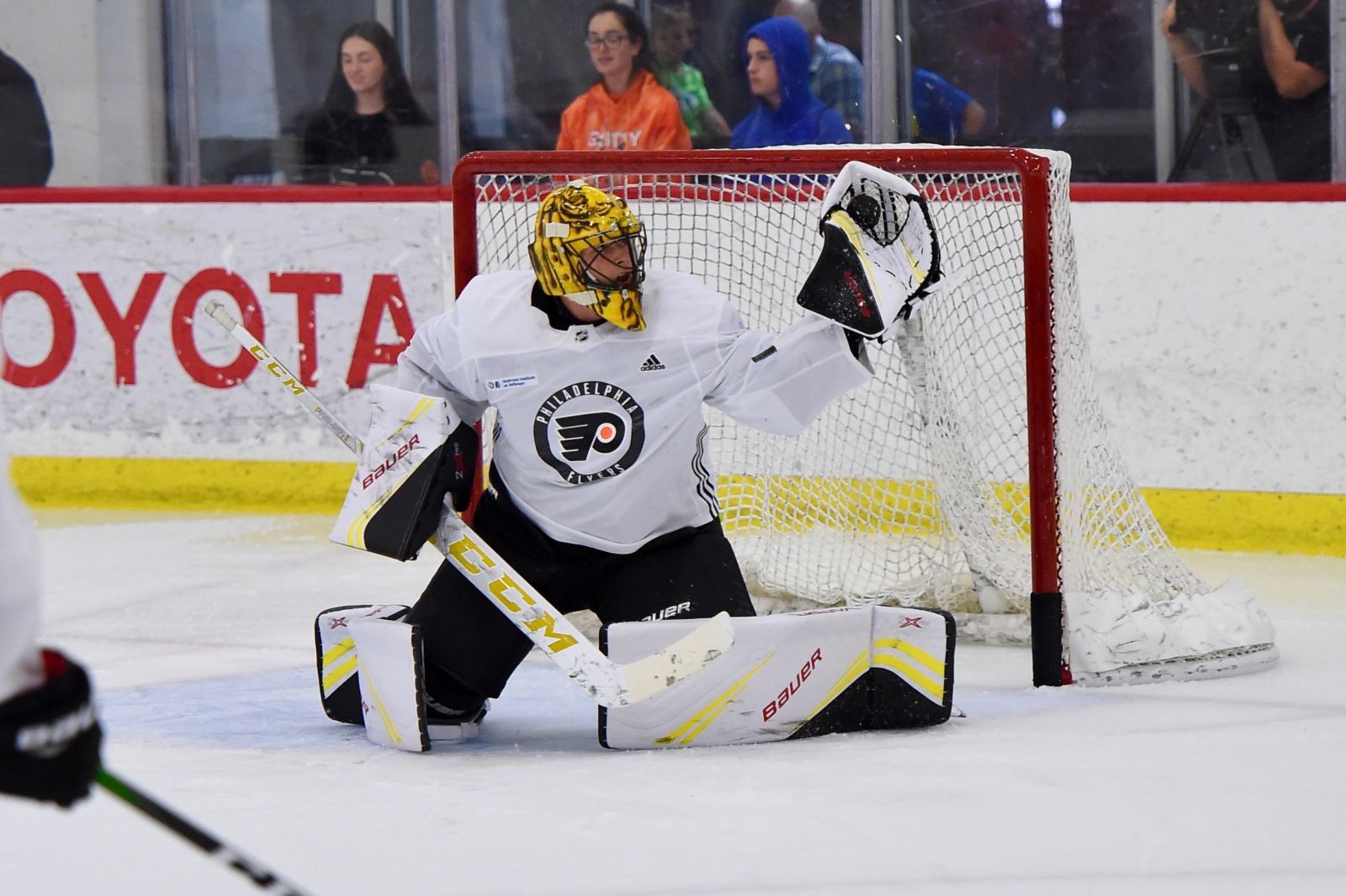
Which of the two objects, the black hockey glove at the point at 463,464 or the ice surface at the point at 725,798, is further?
the black hockey glove at the point at 463,464

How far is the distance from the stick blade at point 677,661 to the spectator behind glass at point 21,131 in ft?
10.9

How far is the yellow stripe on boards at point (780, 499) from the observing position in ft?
11.1

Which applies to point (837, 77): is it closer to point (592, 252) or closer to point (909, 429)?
point (909, 429)

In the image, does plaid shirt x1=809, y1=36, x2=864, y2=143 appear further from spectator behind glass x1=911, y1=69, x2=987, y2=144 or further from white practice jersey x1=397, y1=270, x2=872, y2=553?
white practice jersey x1=397, y1=270, x2=872, y2=553

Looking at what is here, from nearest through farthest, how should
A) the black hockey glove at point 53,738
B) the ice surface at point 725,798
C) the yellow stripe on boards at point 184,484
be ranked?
the black hockey glove at point 53,738 < the ice surface at point 725,798 < the yellow stripe on boards at point 184,484

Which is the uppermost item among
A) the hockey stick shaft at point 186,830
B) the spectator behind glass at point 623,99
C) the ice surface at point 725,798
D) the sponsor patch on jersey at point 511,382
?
the spectator behind glass at point 623,99

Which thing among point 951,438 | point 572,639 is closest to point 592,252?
point 572,639

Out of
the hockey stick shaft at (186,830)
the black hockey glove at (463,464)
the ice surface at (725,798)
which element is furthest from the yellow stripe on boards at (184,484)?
the hockey stick shaft at (186,830)

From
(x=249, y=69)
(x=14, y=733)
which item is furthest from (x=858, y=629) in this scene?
(x=249, y=69)

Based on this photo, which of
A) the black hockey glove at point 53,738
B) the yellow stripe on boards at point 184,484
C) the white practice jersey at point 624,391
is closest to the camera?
the black hockey glove at point 53,738

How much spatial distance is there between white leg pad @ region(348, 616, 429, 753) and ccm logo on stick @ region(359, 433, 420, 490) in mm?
186

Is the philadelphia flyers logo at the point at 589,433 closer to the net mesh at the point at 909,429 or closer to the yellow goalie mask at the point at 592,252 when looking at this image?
the yellow goalie mask at the point at 592,252

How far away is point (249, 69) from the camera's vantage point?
4918 millimetres

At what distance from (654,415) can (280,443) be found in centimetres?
239
